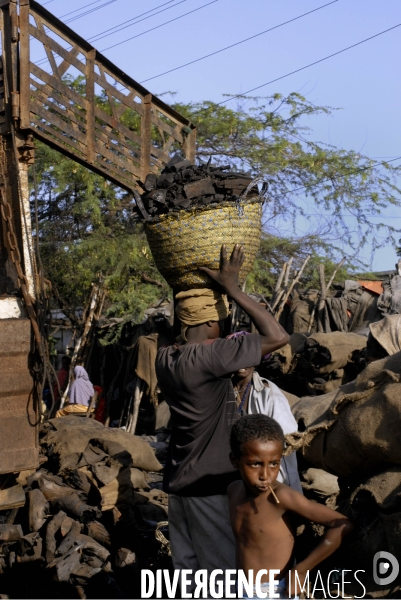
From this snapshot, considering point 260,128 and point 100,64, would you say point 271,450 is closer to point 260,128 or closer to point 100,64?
point 100,64

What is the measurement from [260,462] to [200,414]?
0.70 meters

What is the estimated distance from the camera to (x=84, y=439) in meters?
6.04

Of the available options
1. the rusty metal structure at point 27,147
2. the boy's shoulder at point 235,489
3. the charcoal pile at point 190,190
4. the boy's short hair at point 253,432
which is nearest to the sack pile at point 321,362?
the rusty metal structure at point 27,147

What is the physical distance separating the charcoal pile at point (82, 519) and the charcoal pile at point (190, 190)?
1.94m

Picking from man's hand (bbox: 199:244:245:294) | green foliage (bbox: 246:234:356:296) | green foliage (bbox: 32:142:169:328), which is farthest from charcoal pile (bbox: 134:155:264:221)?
green foliage (bbox: 246:234:356:296)

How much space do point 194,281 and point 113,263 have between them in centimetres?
942

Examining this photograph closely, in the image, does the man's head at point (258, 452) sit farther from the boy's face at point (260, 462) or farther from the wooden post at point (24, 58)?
the wooden post at point (24, 58)

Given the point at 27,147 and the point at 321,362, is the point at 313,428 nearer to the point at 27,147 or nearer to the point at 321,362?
the point at 27,147

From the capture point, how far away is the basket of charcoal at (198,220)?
3676 mm

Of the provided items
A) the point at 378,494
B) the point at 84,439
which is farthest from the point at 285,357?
the point at 378,494

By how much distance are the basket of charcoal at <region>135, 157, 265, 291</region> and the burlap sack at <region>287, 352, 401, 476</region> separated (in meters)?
0.84

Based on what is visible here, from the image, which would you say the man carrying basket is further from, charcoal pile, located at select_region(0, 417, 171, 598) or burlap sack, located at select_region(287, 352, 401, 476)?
charcoal pile, located at select_region(0, 417, 171, 598)

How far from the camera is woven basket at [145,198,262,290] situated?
3668 millimetres

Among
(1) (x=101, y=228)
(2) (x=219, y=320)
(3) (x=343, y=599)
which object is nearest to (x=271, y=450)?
(3) (x=343, y=599)
